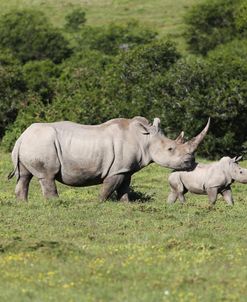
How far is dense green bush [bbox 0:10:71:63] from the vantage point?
192ft

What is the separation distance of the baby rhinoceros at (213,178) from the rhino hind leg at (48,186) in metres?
3.82

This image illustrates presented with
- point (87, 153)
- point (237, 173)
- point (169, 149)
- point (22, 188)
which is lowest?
point (237, 173)

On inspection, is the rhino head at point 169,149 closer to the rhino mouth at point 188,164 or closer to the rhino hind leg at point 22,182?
the rhino mouth at point 188,164

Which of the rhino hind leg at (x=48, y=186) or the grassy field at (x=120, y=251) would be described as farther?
the rhino hind leg at (x=48, y=186)

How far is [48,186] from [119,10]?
57.6 m

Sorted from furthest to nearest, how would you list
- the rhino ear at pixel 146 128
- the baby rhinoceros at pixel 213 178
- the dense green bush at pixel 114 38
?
the dense green bush at pixel 114 38 < the baby rhinoceros at pixel 213 178 < the rhino ear at pixel 146 128

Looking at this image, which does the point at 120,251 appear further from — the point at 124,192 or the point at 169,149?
the point at 169,149

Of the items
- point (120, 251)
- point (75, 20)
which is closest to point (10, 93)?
point (120, 251)

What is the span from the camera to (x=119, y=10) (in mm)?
72812

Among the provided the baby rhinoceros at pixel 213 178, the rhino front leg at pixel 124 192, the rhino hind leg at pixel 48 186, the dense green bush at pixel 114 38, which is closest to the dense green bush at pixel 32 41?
the dense green bush at pixel 114 38

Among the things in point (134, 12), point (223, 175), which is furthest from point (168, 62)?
point (134, 12)

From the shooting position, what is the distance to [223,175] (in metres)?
19.4

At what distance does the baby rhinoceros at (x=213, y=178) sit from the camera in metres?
19.3

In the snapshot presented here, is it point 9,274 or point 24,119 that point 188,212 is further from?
point 24,119
